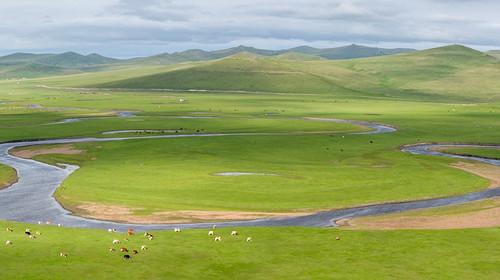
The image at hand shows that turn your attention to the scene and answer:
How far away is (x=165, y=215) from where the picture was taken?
204ft

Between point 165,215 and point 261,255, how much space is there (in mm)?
22245

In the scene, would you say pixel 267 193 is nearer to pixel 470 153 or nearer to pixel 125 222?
pixel 125 222

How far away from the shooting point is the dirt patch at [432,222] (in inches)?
2206

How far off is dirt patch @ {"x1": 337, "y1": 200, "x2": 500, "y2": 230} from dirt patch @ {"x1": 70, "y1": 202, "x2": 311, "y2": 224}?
25.7 feet

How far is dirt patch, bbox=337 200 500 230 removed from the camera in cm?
5603

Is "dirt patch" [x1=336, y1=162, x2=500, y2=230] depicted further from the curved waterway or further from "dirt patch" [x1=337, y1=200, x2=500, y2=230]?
the curved waterway

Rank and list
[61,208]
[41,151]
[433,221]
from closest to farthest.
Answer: [433,221] → [61,208] → [41,151]

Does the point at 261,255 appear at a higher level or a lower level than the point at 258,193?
higher

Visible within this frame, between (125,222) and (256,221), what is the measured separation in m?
13.3

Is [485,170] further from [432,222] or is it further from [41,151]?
[41,151]

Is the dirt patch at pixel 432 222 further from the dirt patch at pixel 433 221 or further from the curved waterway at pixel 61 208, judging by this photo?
the curved waterway at pixel 61 208

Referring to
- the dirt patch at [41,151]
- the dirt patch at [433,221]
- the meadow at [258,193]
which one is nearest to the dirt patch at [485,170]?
the meadow at [258,193]

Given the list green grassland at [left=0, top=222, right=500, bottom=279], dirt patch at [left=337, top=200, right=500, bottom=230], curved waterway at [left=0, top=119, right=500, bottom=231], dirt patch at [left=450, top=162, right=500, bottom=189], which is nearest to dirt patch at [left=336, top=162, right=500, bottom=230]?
dirt patch at [left=337, top=200, right=500, bottom=230]

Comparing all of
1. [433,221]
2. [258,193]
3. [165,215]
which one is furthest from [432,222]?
[165,215]
